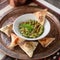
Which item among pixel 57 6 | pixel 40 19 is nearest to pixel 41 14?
pixel 40 19

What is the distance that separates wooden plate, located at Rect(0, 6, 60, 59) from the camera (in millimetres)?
648

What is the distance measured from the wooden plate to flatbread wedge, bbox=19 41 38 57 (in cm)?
1

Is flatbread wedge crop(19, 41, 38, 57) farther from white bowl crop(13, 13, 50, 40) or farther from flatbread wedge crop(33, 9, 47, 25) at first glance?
flatbread wedge crop(33, 9, 47, 25)

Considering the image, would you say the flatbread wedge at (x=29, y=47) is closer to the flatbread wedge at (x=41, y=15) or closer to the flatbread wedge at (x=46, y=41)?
the flatbread wedge at (x=46, y=41)

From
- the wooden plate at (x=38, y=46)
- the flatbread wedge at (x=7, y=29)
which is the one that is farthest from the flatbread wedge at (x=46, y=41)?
the flatbread wedge at (x=7, y=29)

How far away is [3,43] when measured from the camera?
688mm

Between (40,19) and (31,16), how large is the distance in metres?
0.05

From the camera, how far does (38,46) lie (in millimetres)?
682

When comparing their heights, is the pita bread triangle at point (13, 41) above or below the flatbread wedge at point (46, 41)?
above

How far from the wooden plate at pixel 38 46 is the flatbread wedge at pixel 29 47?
1 cm

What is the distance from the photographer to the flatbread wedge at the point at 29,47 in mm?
648

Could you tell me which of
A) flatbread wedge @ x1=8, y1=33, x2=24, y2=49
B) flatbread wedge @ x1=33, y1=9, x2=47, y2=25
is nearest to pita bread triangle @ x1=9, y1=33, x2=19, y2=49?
flatbread wedge @ x1=8, y1=33, x2=24, y2=49

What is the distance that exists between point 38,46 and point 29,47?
4 cm

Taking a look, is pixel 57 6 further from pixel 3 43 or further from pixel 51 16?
pixel 3 43
